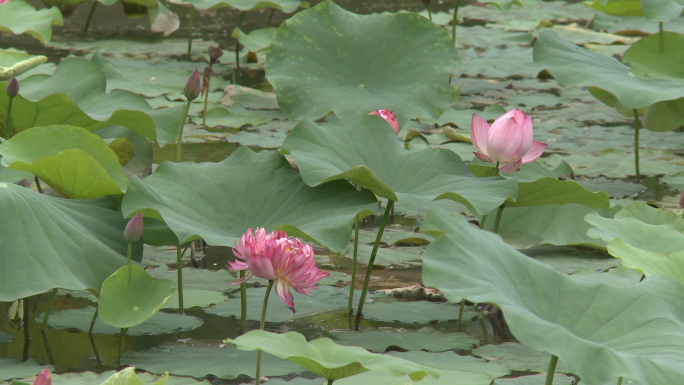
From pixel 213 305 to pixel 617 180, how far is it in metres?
1.46

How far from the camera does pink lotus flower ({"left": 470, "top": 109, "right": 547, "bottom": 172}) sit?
1.46m

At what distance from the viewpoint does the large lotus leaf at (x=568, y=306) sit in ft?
3.03

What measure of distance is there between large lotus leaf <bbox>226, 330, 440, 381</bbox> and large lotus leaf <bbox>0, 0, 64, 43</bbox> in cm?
229

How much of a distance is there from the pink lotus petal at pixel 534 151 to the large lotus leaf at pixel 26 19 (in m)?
2.04

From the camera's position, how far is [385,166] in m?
1.51

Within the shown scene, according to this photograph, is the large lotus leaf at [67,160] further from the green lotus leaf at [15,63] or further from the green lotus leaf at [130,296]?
the green lotus leaf at [15,63]

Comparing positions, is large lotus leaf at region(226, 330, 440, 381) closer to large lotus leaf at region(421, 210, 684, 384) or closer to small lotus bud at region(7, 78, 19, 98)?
large lotus leaf at region(421, 210, 684, 384)

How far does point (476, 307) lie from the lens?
1577 mm

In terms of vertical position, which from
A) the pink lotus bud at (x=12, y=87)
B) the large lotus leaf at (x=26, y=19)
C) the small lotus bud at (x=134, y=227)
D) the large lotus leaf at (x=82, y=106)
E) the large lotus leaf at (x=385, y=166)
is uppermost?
the pink lotus bud at (x=12, y=87)

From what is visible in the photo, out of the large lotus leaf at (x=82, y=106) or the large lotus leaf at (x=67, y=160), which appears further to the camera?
the large lotus leaf at (x=82, y=106)

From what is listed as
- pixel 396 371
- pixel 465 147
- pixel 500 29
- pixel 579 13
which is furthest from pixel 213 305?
pixel 579 13

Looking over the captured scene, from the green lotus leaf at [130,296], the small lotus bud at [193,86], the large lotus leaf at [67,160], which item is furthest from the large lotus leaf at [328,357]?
the small lotus bud at [193,86]

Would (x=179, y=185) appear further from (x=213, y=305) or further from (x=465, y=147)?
(x=465, y=147)

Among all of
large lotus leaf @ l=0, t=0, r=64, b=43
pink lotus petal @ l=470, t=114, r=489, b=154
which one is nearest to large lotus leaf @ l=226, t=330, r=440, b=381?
pink lotus petal @ l=470, t=114, r=489, b=154
